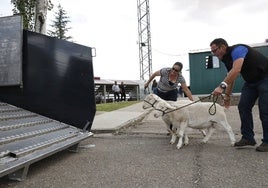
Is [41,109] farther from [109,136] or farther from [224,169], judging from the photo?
[224,169]

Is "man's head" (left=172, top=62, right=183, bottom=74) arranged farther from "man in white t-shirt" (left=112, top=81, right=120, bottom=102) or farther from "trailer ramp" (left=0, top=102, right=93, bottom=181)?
"man in white t-shirt" (left=112, top=81, right=120, bottom=102)

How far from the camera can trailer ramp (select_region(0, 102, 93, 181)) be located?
3.62 meters

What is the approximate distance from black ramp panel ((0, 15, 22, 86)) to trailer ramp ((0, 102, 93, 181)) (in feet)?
1.64

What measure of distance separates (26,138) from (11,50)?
5.81 ft

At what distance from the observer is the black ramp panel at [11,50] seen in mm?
5398

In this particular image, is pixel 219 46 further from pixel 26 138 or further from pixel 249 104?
pixel 26 138

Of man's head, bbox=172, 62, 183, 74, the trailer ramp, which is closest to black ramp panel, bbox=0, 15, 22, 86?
the trailer ramp

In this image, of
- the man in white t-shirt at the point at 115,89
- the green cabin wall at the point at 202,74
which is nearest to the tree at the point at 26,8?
the green cabin wall at the point at 202,74

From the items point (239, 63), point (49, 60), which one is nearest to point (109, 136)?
point (49, 60)

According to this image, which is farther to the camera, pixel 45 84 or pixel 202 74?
pixel 202 74

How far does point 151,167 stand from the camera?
13.9ft

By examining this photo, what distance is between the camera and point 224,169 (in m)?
4.03

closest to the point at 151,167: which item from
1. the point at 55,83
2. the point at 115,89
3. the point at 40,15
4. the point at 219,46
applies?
the point at 219,46

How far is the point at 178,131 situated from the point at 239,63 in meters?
1.57
